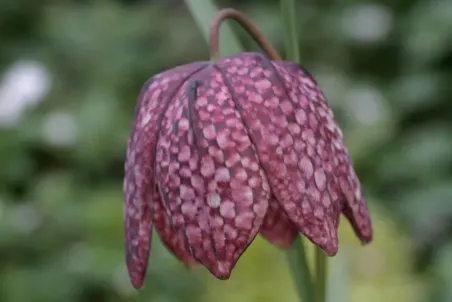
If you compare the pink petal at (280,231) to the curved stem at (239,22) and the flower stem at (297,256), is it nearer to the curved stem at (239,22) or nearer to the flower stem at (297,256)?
the flower stem at (297,256)

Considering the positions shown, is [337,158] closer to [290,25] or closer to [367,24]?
[290,25]

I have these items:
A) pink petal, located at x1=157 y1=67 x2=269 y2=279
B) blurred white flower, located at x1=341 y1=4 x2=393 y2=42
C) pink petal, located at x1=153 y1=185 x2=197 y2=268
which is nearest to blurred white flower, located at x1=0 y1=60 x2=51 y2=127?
blurred white flower, located at x1=341 y1=4 x2=393 y2=42

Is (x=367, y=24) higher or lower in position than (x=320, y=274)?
lower

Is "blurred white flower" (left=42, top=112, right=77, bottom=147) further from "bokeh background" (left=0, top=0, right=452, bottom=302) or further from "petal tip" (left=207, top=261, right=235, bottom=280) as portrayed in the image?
"petal tip" (left=207, top=261, right=235, bottom=280)

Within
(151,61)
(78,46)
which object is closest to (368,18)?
(151,61)

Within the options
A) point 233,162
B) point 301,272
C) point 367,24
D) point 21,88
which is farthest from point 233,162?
point 367,24
